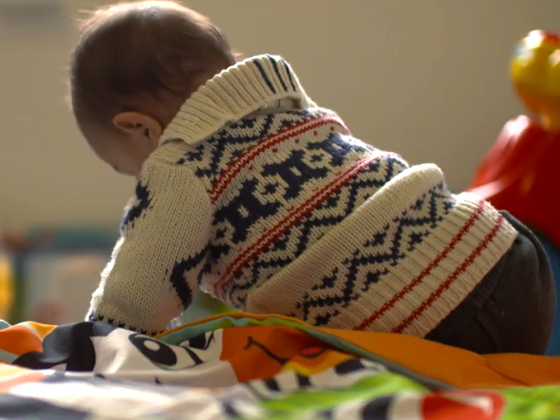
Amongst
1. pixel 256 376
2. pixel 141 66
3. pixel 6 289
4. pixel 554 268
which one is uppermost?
pixel 141 66

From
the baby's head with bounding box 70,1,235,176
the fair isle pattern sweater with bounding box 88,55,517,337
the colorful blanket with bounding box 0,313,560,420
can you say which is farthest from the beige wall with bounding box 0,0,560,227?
the colorful blanket with bounding box 0,313,560,420

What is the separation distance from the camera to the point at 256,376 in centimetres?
67

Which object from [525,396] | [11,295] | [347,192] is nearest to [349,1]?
[11,295]

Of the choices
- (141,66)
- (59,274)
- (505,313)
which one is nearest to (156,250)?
(141,66)

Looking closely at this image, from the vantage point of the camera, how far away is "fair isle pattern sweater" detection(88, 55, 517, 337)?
30.8 inches

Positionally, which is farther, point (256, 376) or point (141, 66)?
point (141, 66)

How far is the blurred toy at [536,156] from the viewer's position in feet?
3.94

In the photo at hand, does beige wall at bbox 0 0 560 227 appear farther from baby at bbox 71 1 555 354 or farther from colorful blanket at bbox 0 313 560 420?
colorful blanket at bbox 0 313 560 420

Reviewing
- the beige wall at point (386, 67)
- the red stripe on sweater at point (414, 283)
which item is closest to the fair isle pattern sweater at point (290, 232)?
the red stripe on sweater at point (414, 283)

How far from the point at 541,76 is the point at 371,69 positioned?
83 cm

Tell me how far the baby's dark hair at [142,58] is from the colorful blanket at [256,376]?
1.01 ft

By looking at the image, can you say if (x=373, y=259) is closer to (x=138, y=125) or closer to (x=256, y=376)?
(x=256, y=376)

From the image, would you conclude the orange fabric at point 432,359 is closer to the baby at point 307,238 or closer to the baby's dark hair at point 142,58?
the baby at point 307,238

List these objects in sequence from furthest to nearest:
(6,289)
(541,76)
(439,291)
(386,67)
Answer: (386,67)
(6,289)
(541,76)
(439,291)
